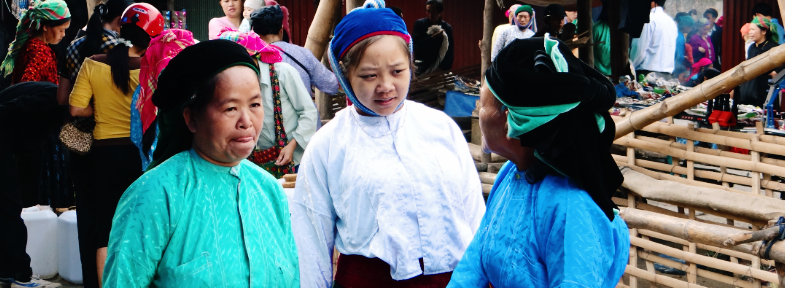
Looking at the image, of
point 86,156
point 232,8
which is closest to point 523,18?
point 232,8

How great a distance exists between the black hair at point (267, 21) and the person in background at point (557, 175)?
9.37 feet

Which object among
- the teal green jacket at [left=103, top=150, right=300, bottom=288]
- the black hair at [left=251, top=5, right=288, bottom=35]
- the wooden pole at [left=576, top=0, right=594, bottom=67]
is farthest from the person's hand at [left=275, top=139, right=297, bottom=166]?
the wooden pole at [left=576, top=0, right=594, bottom=67]

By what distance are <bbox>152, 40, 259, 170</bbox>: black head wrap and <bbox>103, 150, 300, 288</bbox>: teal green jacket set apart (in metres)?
0.07

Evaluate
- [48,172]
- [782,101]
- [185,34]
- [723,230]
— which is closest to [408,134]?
[185,34]

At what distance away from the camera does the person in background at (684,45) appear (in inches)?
608

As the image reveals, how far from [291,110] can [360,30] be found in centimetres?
177

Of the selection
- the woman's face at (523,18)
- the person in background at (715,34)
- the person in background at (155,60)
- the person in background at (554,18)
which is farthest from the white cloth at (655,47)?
the person in background at (155,60)

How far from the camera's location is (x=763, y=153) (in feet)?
17.4

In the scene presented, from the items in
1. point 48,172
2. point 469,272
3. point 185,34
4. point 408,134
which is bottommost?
point 48,172

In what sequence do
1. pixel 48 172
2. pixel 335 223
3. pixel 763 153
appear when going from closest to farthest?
pixel 335 223, pixel 763 153, pixel 48 172

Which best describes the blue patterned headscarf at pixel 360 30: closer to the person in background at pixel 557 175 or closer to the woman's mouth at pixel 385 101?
the woman's mouth at pixel 385 101

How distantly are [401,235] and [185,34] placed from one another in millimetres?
1767

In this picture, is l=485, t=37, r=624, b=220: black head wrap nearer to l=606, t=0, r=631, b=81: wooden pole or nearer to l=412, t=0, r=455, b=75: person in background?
l=412, t=0, r=455, b=75: person in background

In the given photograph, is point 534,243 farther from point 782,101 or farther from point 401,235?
point 782,101
